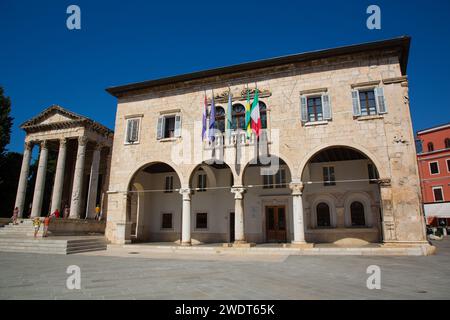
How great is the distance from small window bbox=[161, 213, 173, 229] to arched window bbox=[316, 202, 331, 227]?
10.7 m

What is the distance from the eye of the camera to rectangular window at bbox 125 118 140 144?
18328mm

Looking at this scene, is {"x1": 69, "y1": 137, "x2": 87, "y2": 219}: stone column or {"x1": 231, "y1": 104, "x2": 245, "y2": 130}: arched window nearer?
{"x1": 231, "y1": 104, "x2": 245, "y2": 130}: arched window

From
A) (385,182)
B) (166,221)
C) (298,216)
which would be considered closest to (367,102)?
(385,182)

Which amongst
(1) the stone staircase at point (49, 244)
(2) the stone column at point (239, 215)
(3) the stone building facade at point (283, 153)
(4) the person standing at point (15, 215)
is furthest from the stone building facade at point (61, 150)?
(2) the stone column at point (239, 215)

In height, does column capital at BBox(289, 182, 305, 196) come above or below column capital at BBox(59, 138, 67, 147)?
below

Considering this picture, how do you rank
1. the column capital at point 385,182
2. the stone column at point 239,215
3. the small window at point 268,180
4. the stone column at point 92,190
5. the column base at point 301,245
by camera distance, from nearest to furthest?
the column capital at point 385,182 → the column base at point 301,245 → the stone column at point 239,215 → the small window at point 268,180 → the stone column at point 92,190

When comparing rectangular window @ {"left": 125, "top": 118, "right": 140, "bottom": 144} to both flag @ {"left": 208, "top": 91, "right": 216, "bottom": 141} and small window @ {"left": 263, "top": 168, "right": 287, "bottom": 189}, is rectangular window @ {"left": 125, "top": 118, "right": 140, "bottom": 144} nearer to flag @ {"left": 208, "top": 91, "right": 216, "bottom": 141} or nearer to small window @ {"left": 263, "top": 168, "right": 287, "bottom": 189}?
flag @ {"left": 208, "top": 91, "right": 216, "bottom": 141}

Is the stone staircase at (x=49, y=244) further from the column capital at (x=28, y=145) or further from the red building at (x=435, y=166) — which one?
the red building at (x=435, y=166)

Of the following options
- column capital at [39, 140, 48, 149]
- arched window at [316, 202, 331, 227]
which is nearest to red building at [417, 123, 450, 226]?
arched window at [316, 202, 331, 227]

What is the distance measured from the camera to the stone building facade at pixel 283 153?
45.1 ft

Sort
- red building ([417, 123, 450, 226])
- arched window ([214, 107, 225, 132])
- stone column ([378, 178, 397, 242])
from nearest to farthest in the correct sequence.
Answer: stone column ([378, 178, 397, 242]), arched window ([214, 107, 225, 132]), red building ([417, 123, 450, 226])

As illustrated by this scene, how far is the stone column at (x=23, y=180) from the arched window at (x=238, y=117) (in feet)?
60.2

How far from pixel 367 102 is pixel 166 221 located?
15.7 metres

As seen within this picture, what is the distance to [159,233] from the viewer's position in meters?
21.3
